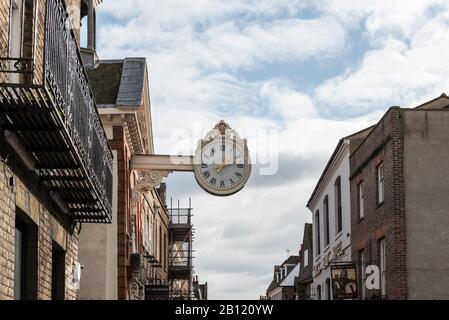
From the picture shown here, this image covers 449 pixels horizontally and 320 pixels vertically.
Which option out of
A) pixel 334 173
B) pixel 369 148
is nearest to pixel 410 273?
pixel 369 148

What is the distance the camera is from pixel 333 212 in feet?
121

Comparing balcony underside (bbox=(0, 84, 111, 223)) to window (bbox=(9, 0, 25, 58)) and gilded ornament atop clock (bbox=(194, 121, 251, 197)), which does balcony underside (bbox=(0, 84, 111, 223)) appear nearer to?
window (bbox=(9, 0, 25, 58))

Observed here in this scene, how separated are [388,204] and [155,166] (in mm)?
7213

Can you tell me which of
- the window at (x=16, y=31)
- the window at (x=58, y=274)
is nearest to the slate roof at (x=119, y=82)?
the window at (x=58, y=274)

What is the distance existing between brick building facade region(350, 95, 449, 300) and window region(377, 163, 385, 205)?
0.03 m

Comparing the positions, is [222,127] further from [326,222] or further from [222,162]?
[326,222]

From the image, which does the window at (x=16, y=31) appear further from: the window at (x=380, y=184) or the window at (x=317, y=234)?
the window at (x=317, y=234)

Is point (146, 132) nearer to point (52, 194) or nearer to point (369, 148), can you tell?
point (369, 148)

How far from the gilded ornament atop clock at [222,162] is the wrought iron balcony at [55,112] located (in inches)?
423

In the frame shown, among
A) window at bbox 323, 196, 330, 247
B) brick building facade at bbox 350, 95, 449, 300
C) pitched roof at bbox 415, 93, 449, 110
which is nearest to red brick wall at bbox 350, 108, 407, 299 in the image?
brick building facade at bbox 350, 95, 449, 300

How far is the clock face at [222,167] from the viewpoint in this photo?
26.1 metres

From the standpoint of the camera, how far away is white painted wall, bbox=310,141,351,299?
3294cm

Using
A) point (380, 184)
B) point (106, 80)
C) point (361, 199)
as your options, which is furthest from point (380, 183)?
point (106, 80)

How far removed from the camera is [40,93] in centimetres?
917
